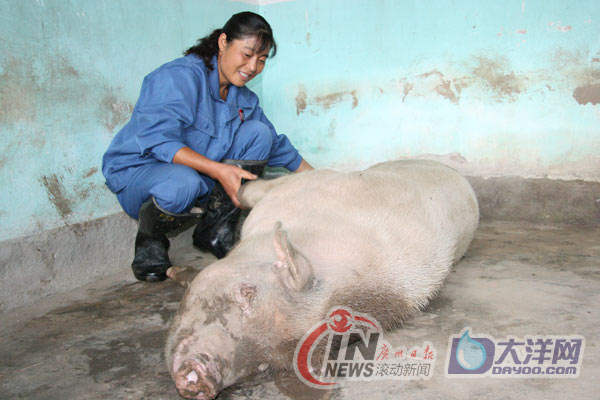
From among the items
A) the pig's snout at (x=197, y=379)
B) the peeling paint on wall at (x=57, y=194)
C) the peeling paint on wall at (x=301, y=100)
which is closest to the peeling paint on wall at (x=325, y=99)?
the peeling paint on wall at (x=301, y=100)

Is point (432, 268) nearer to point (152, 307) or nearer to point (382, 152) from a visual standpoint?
point (152, 307)

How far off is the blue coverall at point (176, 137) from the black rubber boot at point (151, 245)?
0.26ft

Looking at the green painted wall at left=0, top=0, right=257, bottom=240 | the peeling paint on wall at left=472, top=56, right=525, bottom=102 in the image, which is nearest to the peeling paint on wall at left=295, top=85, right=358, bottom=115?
the peeling paint on wall at left=472, top=56, right=525, bottom=102

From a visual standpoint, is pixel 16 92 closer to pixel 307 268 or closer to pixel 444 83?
pixel 307 268

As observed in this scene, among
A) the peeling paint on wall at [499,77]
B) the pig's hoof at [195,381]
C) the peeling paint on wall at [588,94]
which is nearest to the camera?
the pig's hoof at [195,381]

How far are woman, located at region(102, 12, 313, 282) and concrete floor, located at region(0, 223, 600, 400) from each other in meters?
0.32

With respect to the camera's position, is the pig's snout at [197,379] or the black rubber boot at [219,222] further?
the black rubber boot at [219,222]

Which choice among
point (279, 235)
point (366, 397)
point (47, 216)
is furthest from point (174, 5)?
point (366, 397)

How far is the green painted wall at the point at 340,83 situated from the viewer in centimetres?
266

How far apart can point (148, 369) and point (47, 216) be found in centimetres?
131

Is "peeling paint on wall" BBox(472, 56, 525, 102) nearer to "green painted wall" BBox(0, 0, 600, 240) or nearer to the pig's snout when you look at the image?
"green painted wall" BBox(0, 0, 600, 240)

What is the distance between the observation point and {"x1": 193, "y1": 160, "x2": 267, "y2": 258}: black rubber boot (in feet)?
10.7

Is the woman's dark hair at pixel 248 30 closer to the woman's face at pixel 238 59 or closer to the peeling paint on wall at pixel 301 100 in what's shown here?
the woman's face at pixel 238 59

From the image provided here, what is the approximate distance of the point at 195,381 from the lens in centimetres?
143
